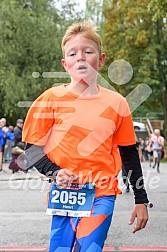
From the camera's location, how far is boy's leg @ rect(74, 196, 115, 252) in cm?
354

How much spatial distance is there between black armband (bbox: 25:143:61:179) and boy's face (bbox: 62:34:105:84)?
1.66ft

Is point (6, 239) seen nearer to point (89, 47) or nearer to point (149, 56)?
point (89, 47)

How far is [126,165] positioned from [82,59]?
0.73 meters

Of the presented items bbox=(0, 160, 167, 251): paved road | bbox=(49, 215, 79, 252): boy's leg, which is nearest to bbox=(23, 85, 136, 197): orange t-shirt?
bbox=(49, 215, 79, 252): boy's leg

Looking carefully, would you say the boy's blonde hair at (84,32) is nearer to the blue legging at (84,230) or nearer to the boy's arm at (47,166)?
the boy's arm at (47,166)

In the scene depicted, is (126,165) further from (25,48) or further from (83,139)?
(25,48)

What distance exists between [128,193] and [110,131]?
9551 mm

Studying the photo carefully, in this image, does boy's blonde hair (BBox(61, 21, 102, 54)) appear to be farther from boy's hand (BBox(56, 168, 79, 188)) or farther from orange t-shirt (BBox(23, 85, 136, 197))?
boy's hand (BBox(56, 168, 79, 188))

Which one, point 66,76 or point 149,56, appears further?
point 149,56

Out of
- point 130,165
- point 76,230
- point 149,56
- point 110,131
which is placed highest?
point 110,131

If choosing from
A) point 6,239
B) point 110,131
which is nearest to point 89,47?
Answer: point 110,131

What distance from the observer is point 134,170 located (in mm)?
3785

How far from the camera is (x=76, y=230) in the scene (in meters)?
3.60

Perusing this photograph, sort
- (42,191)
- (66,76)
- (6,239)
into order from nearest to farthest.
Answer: (66,76) → (6,239) → (42,191)
